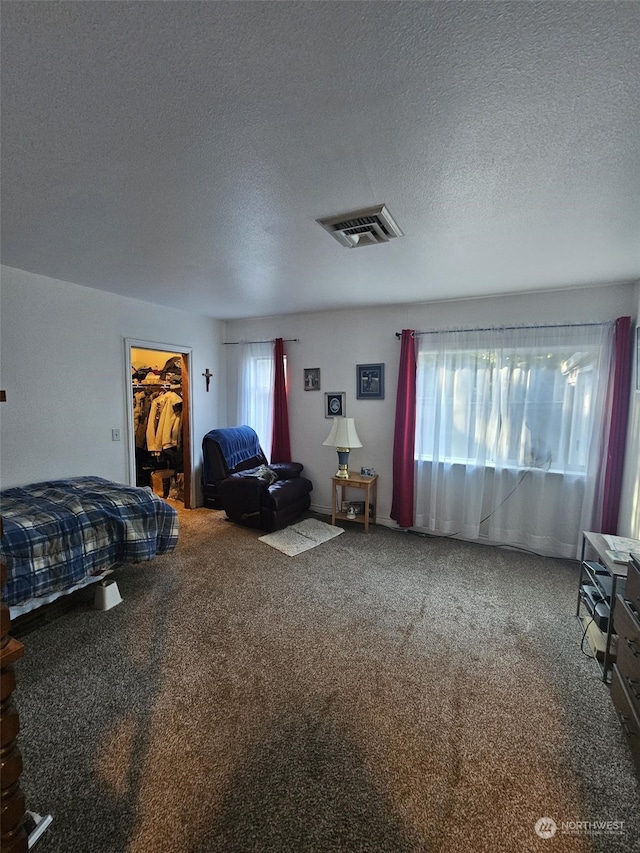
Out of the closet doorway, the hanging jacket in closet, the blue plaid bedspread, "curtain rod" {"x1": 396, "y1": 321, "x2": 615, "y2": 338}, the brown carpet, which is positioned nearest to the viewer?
the brown carpet

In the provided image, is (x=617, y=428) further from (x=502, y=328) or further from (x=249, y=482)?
(x=249, y=482)

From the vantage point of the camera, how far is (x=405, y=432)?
3854mm

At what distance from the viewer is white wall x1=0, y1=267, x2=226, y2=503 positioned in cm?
279

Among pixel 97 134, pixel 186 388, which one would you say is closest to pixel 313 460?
pixel 186 388

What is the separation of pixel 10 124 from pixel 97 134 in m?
0.28

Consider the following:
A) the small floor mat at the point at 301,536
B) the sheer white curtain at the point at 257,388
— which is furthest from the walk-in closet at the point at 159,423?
the small floor mat at the point at 301,536

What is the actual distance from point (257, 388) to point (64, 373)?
86.5 inches

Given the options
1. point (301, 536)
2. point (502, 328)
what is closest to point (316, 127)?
point (502, 328)

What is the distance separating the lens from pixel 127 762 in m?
1.48

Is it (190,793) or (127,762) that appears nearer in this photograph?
(190,793)

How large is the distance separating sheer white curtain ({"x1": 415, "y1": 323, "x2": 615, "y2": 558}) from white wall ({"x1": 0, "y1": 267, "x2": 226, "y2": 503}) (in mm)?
3139

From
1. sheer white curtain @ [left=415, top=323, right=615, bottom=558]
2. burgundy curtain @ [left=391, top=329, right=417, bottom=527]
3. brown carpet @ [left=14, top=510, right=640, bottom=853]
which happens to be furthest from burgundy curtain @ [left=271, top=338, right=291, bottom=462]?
brown carpet @ [left=14, top=510, right=640, bottom=853]

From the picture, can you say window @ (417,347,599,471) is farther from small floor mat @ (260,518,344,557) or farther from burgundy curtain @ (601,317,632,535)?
small floor mat @ (260,518,344,557)

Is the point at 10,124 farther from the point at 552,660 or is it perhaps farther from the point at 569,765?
the point at 552,660
